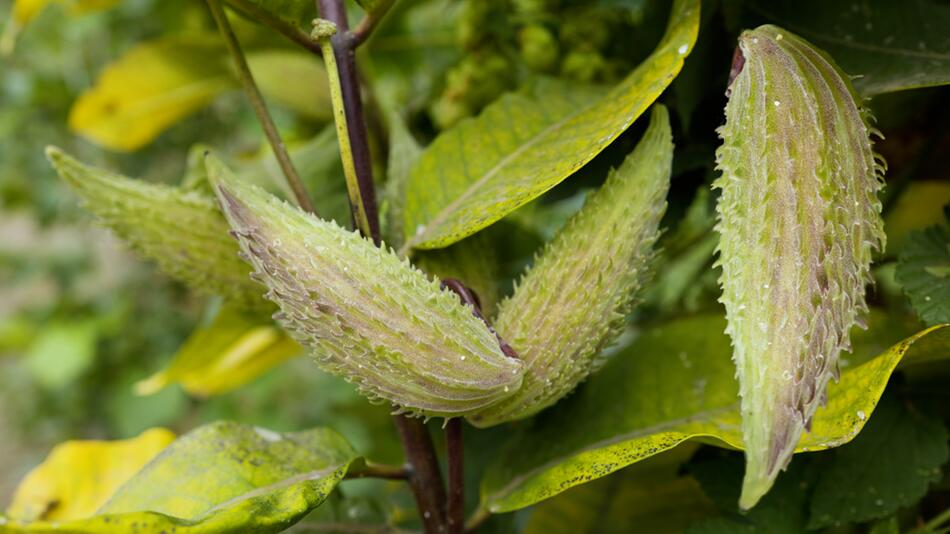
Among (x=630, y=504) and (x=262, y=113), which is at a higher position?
(x=262, y=113)

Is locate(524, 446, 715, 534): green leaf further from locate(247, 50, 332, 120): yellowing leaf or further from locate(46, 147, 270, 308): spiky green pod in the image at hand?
locate(247, 50, 332, 120): yellowing leaf

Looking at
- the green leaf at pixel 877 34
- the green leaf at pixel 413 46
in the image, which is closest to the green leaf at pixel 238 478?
the green leaf at pixel 877 34

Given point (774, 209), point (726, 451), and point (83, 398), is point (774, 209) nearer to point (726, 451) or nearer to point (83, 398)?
point (726, 451)

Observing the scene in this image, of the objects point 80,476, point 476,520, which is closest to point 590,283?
point 476,520

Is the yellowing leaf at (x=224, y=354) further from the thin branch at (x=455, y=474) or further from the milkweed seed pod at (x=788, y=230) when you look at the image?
the milkweed seed pod at (x=788, y=230)

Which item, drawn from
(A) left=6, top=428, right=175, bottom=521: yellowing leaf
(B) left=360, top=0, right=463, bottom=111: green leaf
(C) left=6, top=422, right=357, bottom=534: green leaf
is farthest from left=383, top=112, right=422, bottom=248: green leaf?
(B) left=360, top=0, right=463, bottom=111: green leaf

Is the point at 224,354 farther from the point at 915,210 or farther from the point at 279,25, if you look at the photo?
the point at 915,210

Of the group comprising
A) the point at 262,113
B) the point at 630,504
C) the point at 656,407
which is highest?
the point at 262,113
